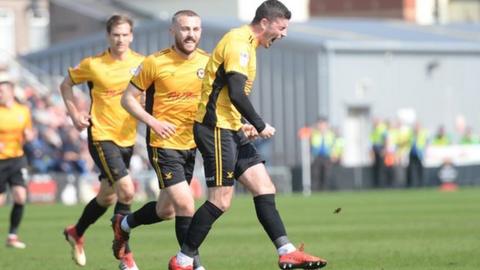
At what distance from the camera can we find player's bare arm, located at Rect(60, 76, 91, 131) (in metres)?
A: 13.9

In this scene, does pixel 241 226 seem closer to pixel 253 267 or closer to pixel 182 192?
pixel 253 267

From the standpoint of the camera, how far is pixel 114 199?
554 inches

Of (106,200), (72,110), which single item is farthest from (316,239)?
(72,110)

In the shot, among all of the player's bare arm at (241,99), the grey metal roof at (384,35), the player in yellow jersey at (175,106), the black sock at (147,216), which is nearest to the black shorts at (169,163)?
the player in yellow jersey at (175,106)

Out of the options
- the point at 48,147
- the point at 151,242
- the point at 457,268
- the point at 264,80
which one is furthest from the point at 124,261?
the point at 264,80

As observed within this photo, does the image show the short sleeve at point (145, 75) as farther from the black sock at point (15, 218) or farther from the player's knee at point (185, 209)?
the black sock at point (15, 218)

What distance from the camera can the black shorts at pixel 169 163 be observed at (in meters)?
11.8

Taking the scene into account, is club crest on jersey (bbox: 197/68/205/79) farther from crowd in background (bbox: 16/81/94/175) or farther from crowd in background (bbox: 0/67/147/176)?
crowd in background (bbox: 16/81/94/175)

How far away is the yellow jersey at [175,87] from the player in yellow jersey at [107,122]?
1801 mm

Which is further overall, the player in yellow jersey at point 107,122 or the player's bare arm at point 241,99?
the player in yellow jersey at point 107,122

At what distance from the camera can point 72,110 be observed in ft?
46.2

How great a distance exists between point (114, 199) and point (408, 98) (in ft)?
109

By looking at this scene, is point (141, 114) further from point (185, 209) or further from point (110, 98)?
point (110, 98)

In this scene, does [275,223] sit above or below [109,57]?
below
